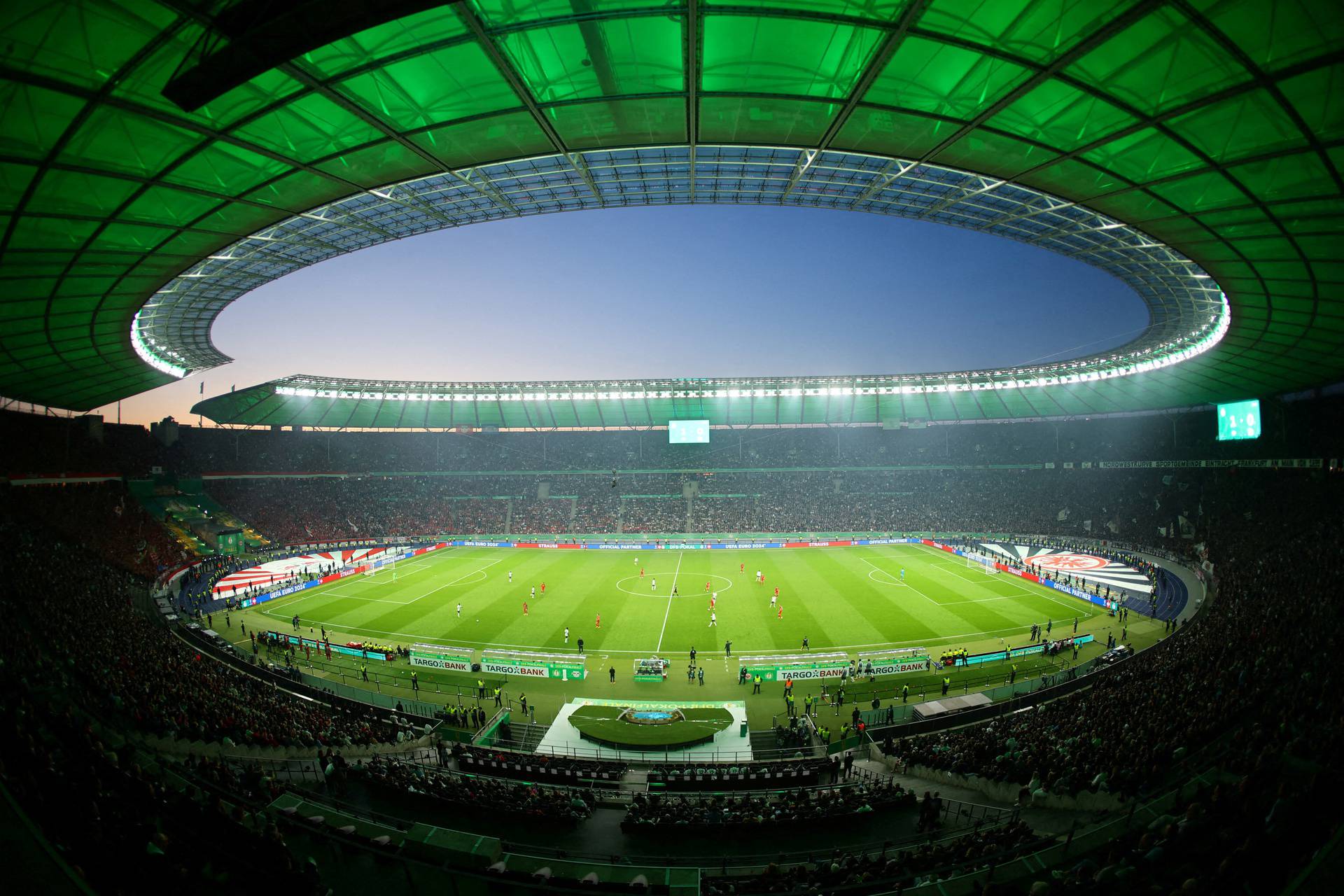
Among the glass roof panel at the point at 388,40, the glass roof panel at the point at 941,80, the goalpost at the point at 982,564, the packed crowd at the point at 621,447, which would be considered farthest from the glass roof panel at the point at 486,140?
the packed crowd at the point at 621,447

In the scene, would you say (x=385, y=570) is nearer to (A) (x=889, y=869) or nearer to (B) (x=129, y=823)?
(B) (x=129, y=823)

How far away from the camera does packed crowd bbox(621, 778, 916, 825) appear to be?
40.5 ft

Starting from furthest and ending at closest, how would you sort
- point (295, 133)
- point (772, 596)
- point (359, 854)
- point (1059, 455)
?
1. point (1059, 455)
2. point (772, 596)
3. point (295, 133)
4. point (359, 854)

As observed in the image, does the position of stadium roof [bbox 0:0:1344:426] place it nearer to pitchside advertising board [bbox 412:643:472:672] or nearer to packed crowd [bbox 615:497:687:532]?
pitchside advertising board [bbox 412:643:472:672]

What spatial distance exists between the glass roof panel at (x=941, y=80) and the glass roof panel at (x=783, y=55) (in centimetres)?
64

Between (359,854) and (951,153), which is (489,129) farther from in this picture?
(359,854)

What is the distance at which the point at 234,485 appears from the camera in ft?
195

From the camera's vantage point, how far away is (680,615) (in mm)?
33125

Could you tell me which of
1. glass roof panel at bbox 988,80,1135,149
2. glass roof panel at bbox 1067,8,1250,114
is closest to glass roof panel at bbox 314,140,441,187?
glass roof panel at bbox 988,80,1135,149

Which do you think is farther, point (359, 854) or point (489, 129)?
point (489, 129)

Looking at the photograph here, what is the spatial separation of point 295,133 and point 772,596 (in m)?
32.9

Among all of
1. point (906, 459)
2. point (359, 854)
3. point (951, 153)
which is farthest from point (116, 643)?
point (906, 459)

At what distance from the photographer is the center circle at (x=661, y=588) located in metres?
38.0

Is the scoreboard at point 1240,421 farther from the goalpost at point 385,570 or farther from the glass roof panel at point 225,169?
Result: the goalpost at point 385,570
